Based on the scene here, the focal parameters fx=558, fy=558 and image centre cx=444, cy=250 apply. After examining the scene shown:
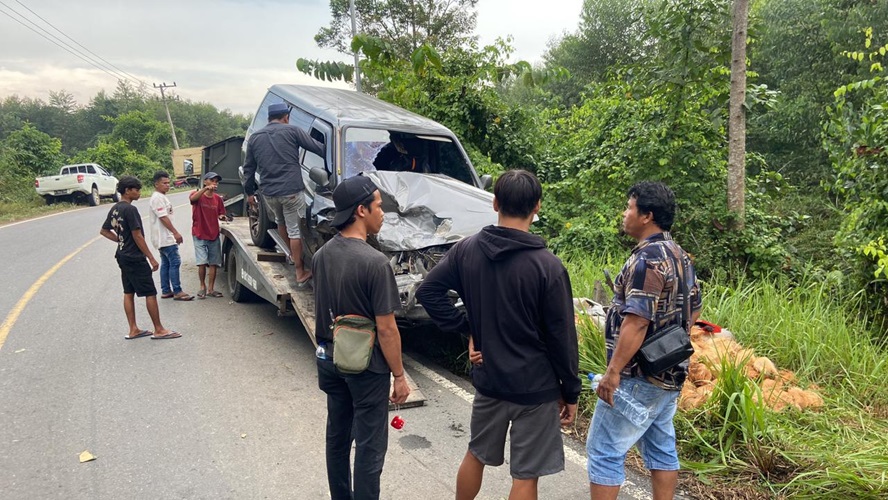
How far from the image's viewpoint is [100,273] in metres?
8.98

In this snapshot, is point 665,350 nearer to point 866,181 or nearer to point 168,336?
point 866,181

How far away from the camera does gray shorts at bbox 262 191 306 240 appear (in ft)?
18.6

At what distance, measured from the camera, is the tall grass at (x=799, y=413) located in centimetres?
297

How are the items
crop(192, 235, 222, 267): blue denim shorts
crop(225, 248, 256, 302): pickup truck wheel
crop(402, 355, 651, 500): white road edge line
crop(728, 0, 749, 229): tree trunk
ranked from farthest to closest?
1. crop(192, 235, 222, 267): blue denim shorts
2. crop(225, 248, 256, 302): pickup truck wheel
3. crop(728, 0, 749, 229): tree trunk
4. crop(402, 355, 651, 500): white road edge line

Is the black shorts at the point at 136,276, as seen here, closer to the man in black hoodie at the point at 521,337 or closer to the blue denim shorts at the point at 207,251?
the blue denim shorts at the point at 207,251

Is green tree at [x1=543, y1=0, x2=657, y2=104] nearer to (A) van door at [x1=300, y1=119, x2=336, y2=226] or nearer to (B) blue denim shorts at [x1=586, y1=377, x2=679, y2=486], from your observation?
(A) van door at [x1=300, y1=119, x2=336, y2=226]

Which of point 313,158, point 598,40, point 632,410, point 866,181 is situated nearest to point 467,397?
point 632,410

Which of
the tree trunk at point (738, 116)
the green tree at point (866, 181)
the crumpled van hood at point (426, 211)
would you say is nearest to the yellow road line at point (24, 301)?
the crumpled van hood at point (426, 211)

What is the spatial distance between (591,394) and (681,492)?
1089 mm

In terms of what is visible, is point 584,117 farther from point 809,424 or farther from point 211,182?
point 809,424

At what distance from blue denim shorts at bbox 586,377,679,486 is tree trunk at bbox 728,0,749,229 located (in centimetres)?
492

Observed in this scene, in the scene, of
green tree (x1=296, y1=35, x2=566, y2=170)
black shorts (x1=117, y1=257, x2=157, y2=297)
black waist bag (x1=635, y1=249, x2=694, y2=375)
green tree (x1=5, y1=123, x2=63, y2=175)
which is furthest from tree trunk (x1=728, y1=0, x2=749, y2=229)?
green tree (x1=5, y1=123, x2=63, y2=175)

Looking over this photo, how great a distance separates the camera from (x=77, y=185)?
68.8 feet

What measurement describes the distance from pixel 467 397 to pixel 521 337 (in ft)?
7.91
